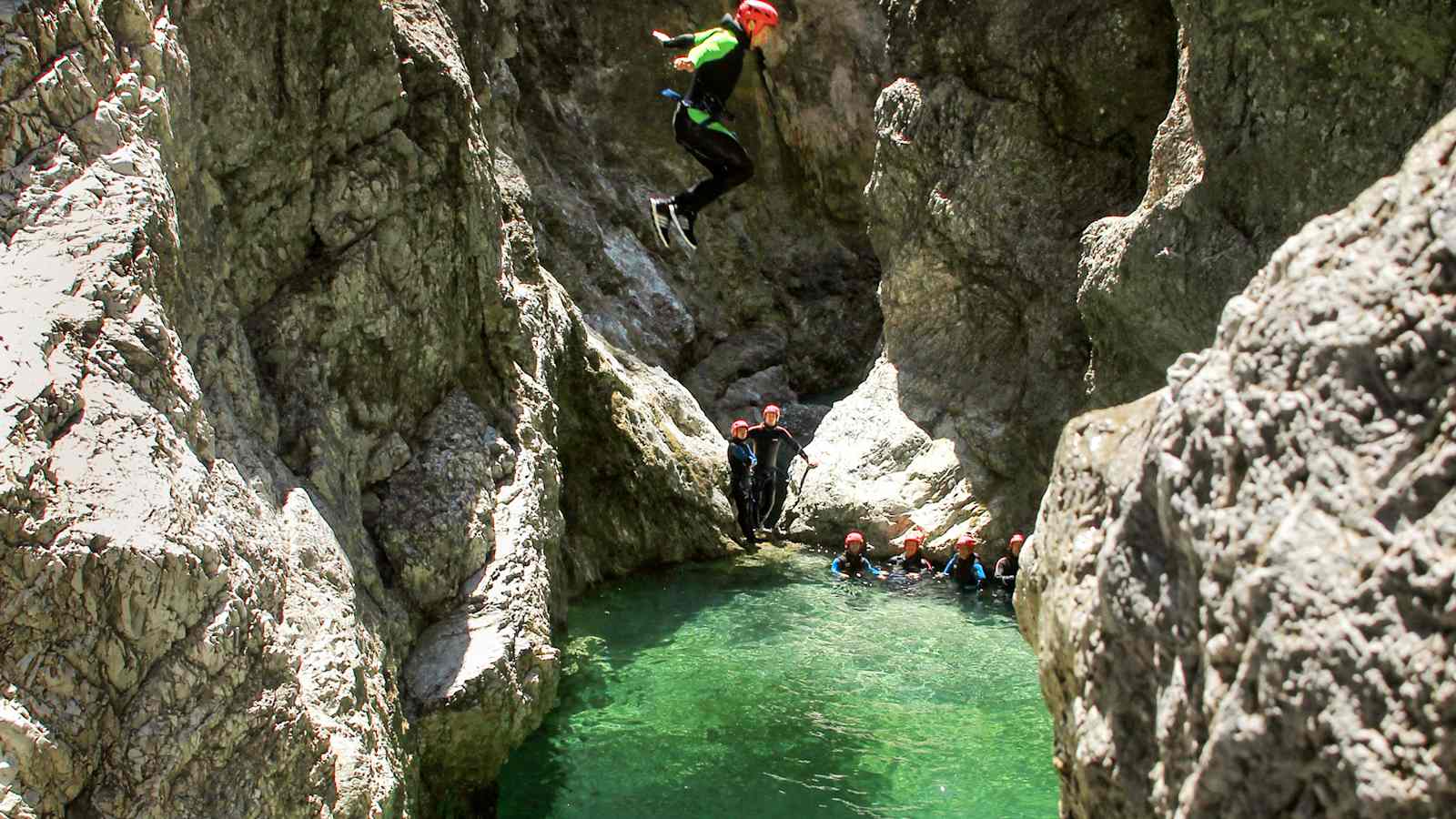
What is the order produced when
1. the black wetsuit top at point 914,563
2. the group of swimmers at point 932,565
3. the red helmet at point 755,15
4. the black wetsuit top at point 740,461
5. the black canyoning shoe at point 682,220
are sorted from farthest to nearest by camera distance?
the black wetsuit top at point 740,461
the black wetsuit top at point 914,563
the group of swimmers at point 932,565
the black canyoning shoe at point 682,220
the red helmet at point 755,15

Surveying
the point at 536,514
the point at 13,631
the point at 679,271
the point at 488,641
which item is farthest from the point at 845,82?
the point at 13,631

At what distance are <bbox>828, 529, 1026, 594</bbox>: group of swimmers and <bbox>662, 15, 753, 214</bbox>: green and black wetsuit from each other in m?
3.40

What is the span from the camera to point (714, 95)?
350 inches

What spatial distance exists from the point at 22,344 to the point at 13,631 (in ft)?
2.64

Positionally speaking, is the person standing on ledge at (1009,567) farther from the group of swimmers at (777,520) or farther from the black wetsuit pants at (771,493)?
the black wetsuit pants at (771,493)

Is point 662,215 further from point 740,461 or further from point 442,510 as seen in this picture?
point 442,510

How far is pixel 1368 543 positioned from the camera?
6.46ft

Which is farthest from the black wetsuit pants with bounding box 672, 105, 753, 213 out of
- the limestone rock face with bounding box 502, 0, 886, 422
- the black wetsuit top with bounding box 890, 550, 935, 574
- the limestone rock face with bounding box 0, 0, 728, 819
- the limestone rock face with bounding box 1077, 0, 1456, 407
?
the limestone rock face with bounding box 502, 0, 886, 422

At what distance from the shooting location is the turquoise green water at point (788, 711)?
6234mm

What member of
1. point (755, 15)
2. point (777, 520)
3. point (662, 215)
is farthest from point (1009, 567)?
point (755, 15)

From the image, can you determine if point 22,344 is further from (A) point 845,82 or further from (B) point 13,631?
(A) point 845,82

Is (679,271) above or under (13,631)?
above

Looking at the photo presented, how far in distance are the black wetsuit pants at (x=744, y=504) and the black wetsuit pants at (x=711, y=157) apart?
10.8 ft

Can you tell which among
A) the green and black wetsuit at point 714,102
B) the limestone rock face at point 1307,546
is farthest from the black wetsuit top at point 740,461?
the limestone rock face at point 1307,546
